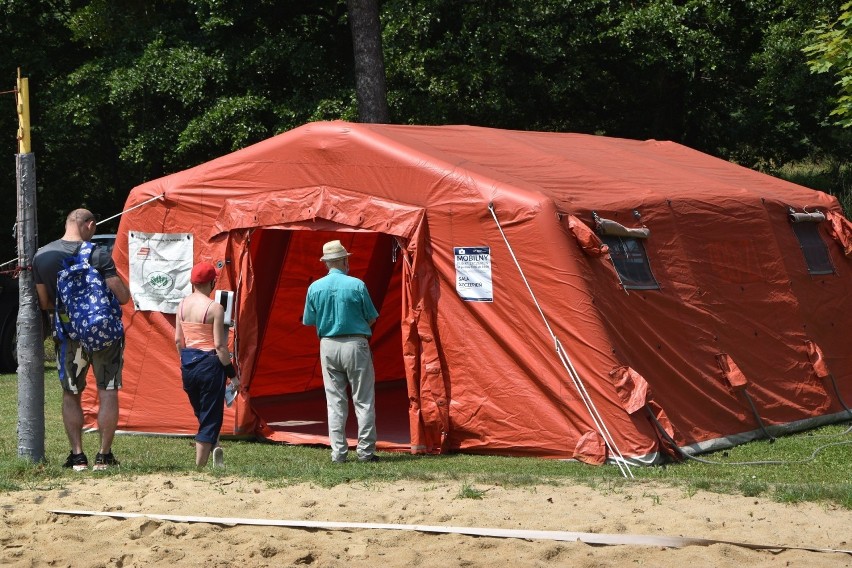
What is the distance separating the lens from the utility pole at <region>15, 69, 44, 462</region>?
8.57 m

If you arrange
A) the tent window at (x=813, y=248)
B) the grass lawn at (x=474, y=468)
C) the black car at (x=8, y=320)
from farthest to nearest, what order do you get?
the black car at (x=8, y=320)
the tent window at (x=813, y=248)
the grass lawn at (x=474, y=468)

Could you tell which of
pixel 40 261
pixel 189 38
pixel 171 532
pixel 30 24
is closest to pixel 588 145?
pixel 40 261

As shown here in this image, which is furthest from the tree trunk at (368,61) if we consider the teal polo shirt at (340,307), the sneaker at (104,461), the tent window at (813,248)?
the sneaker at (104,461)

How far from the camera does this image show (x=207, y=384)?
28.8 ft

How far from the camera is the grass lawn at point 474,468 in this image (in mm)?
7676

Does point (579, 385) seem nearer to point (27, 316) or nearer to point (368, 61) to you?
point (27, 316)

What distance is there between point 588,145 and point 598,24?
313 inches

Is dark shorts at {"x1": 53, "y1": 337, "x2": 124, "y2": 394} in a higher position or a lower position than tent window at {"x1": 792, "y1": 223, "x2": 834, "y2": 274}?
lower

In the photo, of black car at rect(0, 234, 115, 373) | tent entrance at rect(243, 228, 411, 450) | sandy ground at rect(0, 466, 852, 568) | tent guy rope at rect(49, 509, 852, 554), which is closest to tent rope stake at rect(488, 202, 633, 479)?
sandy ground at rect(0, 466, 852, 568)

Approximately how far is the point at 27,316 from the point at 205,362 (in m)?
1.24

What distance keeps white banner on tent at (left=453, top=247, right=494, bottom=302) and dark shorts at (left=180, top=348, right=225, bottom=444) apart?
214cm

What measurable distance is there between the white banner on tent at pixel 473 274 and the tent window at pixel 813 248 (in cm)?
410

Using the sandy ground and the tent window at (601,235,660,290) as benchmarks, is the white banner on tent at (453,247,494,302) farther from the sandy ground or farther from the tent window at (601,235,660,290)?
the sandy ground

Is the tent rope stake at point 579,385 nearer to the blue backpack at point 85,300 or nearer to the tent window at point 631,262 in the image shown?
the tent window at point 631,262
